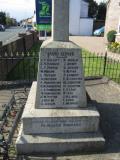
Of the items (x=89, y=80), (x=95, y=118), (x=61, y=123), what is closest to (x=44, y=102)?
(x=61, y=123)

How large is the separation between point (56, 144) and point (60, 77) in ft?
4.43

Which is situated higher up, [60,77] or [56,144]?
[60,77]

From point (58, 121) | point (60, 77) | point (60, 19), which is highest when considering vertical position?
point (60, 19)

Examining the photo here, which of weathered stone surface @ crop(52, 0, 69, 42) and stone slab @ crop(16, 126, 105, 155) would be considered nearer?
stone slab @ crop(16, 126, 105, 155)

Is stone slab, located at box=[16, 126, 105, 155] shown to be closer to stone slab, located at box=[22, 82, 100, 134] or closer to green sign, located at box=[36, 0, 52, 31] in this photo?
stone slab, located at box=[22, 82, 100, 134]

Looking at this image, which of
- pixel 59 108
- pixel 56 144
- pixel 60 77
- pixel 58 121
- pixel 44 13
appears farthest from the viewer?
pixel 44 13

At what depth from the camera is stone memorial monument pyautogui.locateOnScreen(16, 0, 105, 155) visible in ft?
16.1

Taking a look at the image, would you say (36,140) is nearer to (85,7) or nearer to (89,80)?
(89,80)

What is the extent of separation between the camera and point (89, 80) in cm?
933

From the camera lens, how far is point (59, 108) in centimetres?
534

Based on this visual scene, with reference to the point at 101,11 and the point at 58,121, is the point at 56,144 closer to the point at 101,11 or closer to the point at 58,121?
the point at 58,121

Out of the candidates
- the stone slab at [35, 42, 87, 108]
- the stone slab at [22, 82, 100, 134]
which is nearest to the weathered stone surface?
the stone slab at [35, 42, 87, 108]

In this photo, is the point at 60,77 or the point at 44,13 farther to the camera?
the point at 44,13

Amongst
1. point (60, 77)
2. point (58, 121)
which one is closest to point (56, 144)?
point (58, 121)
